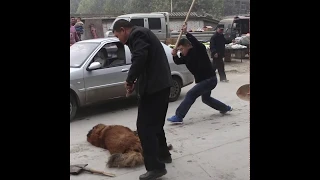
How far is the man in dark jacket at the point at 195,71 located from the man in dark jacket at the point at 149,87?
192 cm

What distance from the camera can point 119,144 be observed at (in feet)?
15.7

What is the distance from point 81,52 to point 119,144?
2.97 meters

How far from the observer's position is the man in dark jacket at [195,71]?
603 centimetres

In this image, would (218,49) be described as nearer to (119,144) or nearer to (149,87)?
(119,144)

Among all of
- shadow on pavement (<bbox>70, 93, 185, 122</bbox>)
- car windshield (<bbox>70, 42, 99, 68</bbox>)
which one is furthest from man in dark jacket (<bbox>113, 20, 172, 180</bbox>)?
shadow on pavement (<bbox>70, 93, 185, 122</bbox>)

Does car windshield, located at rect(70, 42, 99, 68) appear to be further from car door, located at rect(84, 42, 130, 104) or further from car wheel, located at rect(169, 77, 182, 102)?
car wheel, located at rect(169, 77, 182, 102)

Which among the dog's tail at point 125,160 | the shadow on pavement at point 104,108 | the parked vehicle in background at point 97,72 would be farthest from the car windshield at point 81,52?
the dog's tail at point 125,160

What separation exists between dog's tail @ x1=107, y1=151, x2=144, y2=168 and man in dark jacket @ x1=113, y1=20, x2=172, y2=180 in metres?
0.47

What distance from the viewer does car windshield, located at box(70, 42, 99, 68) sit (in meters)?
6.90
